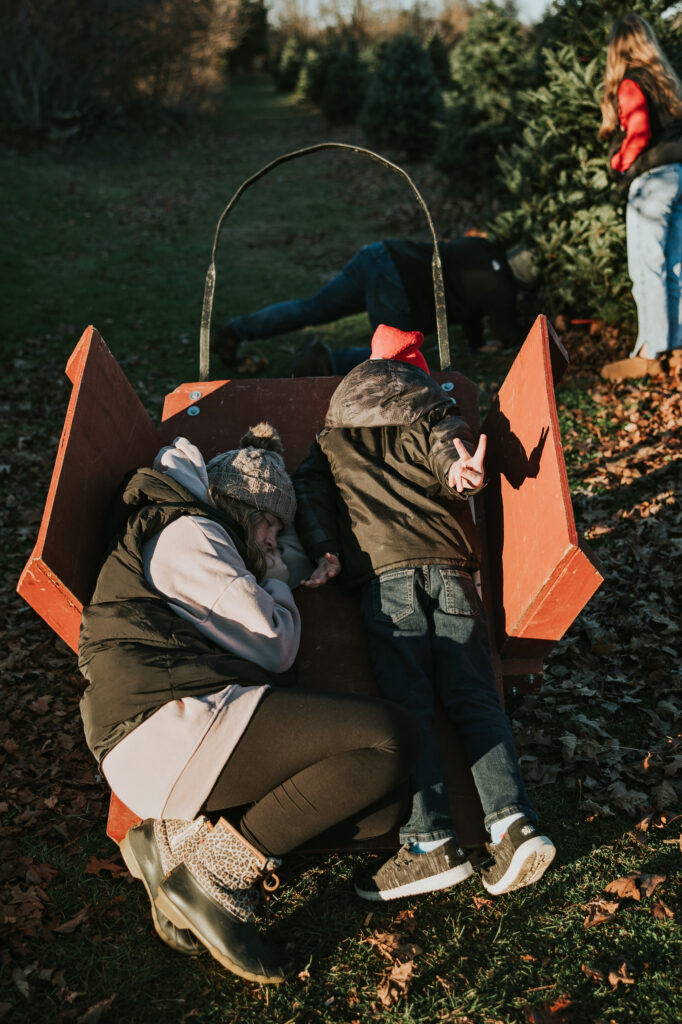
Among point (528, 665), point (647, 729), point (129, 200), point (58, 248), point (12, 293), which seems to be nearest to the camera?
point (528, 665)

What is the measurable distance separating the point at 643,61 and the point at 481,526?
431 centimetres

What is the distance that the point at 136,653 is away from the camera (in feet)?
8.79

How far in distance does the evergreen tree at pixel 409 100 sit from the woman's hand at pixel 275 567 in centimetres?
1590

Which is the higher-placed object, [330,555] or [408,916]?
[330,555]

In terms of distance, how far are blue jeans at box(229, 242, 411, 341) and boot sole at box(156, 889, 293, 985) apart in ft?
15.8

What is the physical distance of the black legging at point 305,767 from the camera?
8.38 ft

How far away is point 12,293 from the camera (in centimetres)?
962

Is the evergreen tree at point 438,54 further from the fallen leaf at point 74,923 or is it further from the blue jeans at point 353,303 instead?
the fallen leaf at point 74,923

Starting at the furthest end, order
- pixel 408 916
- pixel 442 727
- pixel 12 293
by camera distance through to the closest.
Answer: pixel 12 293
pixel 442 727
pixel 408 916

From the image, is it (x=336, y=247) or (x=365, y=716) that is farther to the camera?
(x=336, y=247)

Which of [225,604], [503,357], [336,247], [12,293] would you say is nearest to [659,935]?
[225,604]

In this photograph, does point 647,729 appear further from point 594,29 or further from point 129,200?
point 129,200

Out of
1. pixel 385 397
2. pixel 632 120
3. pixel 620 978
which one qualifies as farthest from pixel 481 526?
pixel 632 120

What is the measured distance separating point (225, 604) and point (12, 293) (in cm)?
812
